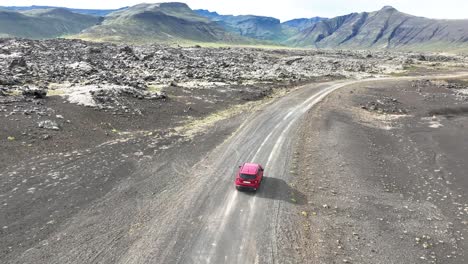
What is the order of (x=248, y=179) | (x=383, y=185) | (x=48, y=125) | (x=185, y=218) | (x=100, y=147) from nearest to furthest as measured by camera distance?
(x=185, y=218), (x=248, y=179), (x=383, y=185), (x=100, y=147), (x=48, y=125)

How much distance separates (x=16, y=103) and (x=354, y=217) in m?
40.2

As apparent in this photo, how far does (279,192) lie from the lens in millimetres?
29203

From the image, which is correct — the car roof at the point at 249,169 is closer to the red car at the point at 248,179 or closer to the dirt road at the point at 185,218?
the red car at the point at 248,179

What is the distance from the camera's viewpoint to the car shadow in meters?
28.2

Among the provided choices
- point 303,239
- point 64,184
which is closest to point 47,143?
point 64,184

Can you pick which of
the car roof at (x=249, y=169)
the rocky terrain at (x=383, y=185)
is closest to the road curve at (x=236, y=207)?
the car roof at (x=249, y=169)

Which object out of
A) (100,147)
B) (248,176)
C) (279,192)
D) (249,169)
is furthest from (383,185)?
(100,147)

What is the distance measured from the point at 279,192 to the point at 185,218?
27.6 feet

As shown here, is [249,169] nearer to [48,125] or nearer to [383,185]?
[383,185]

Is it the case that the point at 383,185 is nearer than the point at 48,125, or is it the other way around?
the point at 383,185

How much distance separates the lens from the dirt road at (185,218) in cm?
2075

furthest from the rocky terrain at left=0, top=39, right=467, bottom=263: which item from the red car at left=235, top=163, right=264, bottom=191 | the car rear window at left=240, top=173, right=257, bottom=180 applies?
the car rear window at left=240, top=173, right=257, bottom=180

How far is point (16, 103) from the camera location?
43.4 meters

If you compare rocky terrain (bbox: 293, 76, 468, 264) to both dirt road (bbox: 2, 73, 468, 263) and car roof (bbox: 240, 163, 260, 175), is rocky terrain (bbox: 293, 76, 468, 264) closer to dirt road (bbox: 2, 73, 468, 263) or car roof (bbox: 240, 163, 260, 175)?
dirt road (bbox: 2, 73, 468, 263)
